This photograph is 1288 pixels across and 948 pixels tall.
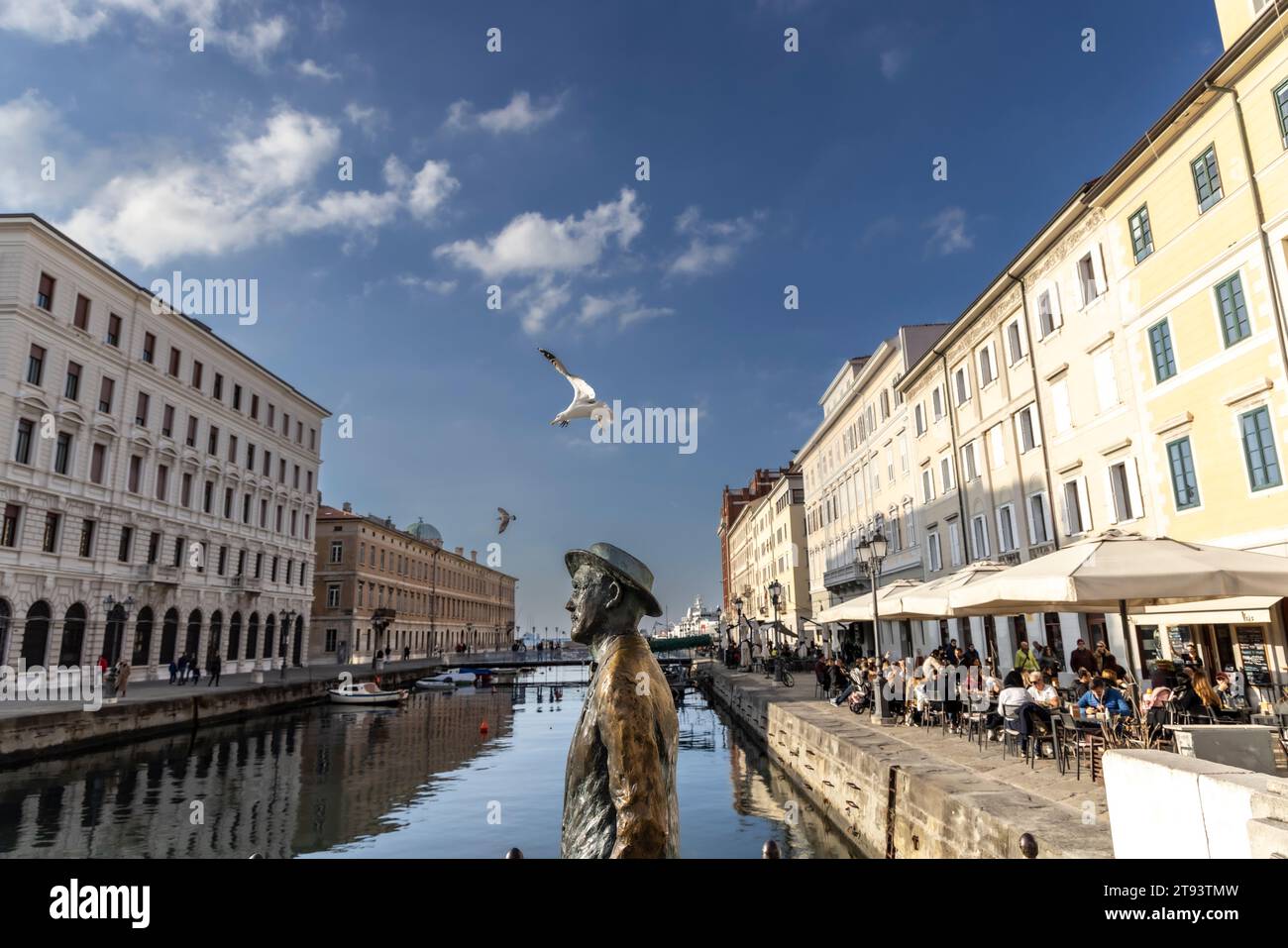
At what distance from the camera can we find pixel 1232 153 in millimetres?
16125

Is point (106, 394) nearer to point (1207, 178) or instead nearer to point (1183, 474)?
point (1183, 474)

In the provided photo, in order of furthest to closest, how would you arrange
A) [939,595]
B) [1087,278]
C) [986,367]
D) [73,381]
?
[73,381], [986,367], [1087,278], [939,595]

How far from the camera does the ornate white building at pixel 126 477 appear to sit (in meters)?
31.8

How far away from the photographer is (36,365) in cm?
3281

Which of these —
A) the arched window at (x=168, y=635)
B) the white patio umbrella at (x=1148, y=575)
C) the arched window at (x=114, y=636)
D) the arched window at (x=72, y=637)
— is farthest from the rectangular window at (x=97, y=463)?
the white patio umbrella at (x=1148, y=575)

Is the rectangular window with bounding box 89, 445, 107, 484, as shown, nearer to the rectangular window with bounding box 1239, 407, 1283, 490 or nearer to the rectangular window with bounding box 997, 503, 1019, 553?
the rectangular window with bounding box 997, 503, 1019, 553

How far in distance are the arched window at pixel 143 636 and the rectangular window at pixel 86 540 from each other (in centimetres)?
485

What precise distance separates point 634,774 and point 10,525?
38666 mm

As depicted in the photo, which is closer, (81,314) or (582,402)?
(582,402)

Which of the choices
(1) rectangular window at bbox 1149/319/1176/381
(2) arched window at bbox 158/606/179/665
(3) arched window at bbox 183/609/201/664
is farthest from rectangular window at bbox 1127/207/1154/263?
(3) arched window at bbox 183/609/201/664

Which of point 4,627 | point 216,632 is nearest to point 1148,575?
point 4,627

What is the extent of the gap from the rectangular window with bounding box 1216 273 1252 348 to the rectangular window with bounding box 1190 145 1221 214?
2028 millimetres

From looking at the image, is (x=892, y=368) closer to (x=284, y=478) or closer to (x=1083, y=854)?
(x=1083, y=854)
